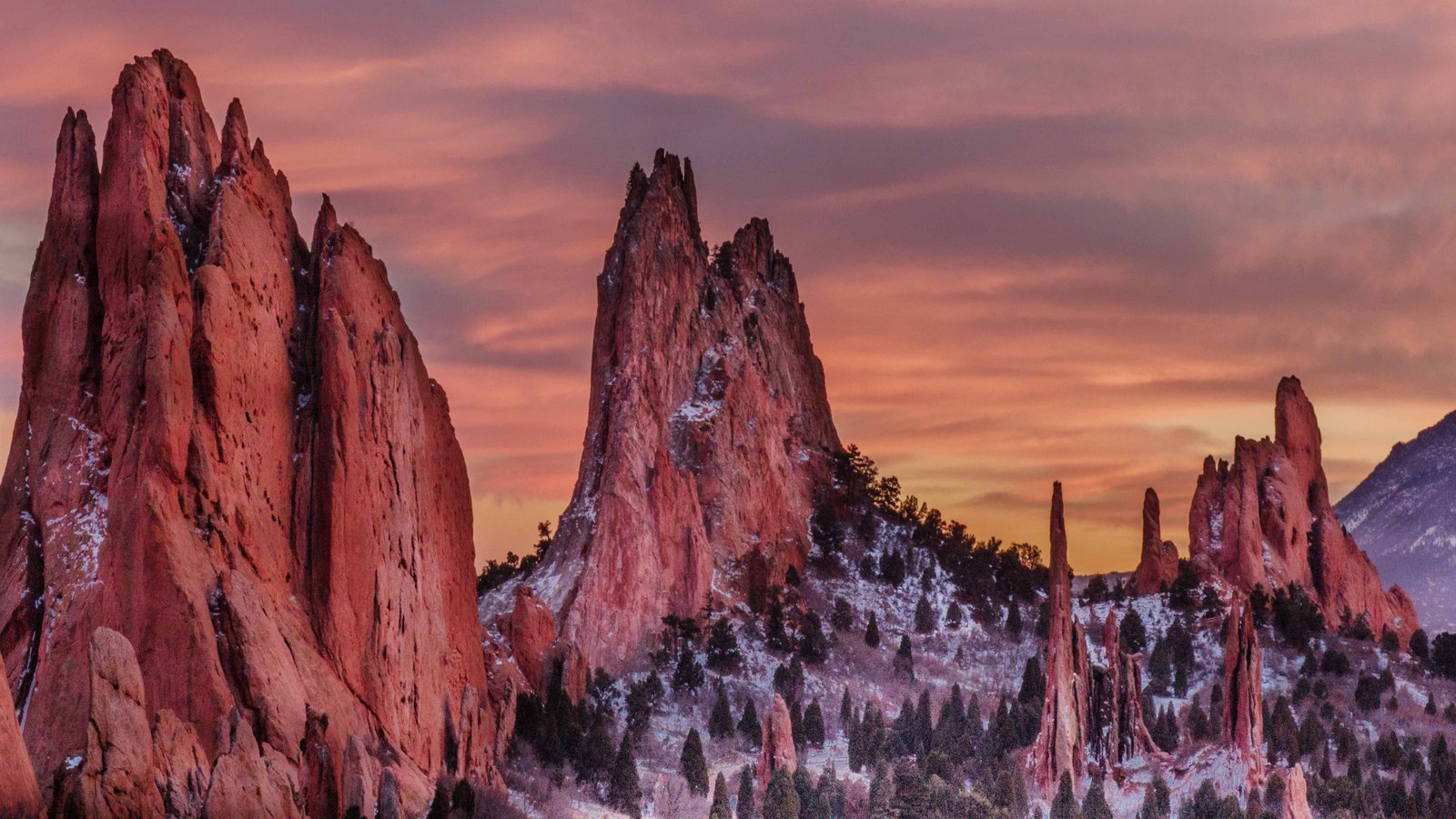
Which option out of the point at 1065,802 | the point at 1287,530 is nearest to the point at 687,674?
the point at 1065,802

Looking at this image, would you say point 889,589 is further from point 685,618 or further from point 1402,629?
point 1402,629

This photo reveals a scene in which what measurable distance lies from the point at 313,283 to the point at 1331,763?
6930 cm

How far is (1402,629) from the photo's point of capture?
19425cm

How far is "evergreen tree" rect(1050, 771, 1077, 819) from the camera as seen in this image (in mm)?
133250

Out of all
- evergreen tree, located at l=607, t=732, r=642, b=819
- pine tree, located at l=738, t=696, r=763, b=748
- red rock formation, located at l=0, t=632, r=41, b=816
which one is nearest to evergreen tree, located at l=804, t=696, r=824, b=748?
pine tree, located at l=738, t=696, r=763, b=748

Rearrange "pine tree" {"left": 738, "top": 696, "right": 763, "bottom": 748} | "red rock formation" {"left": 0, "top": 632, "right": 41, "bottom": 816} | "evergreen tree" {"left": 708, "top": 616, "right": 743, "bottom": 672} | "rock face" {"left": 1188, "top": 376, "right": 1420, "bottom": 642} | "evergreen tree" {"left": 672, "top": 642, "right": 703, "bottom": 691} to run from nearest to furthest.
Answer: "red rock formation" {"left": 0, "top": 632, "right": 41, "bottom": 816} → "pine tree" {"left": 738, "top": 696, "right": 763, "bottom": 748} → "evergreen tree" {"left": 672, "top": 642, "right": 703, "bottom": 691} → "evergreen tree" {"left": 708, "top": 616, "right": 743, "bottom": 672} → "rock face" {"left": 1188, "top": 376, "right": 1420, "bottom": 642}

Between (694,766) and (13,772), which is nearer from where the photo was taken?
(13,772)

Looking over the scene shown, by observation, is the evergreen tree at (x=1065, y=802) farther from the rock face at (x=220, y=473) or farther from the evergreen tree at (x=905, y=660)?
the rock face at (x=220, y=473)

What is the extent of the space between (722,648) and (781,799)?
38022 mm

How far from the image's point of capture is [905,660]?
168 m

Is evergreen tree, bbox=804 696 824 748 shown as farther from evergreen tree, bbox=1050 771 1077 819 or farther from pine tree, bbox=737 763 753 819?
pine tree, bbox=737 763 753 819

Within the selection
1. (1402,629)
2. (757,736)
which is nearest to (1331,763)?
(757,736)

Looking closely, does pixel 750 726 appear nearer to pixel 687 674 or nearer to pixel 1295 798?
pixel 687 674

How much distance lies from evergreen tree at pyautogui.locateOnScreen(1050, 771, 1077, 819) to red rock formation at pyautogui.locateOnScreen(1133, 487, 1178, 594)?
165 feet
